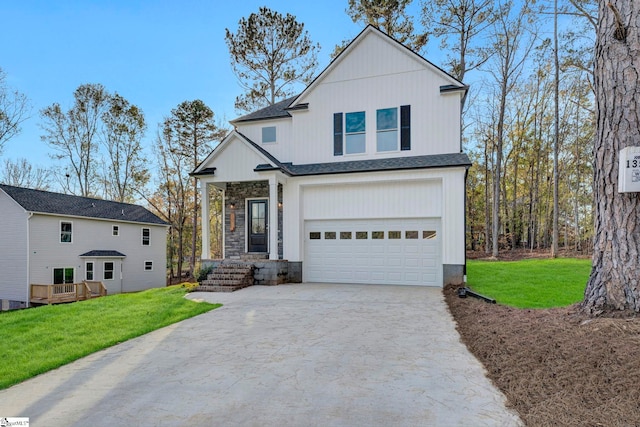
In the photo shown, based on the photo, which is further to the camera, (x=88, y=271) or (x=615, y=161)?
(x=88, y=271)

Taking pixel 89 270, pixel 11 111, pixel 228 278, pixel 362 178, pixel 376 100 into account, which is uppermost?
pixel 11 111

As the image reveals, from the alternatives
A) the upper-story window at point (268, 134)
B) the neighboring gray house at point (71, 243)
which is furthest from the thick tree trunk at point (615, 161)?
the neighboring gray house at point (71, 243)

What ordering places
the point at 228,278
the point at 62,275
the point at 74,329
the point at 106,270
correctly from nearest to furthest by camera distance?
the point at 74,329 → the point at 228,278 → the point at 62,275 → the point at 106,270


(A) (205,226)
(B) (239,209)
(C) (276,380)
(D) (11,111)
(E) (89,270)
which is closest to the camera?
(C) (276,380)

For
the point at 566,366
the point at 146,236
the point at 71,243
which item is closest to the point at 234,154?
the point at 566,366

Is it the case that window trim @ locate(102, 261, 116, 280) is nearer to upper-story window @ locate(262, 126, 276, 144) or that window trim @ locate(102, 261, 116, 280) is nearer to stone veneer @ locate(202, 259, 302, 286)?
stone veneer @ locate(202, 259, 302, 286)

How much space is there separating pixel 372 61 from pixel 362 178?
13.7 ft

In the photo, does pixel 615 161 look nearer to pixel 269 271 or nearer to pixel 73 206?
Result: pixel 269 271

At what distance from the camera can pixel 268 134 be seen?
1316cm

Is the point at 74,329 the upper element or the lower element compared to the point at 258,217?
lower

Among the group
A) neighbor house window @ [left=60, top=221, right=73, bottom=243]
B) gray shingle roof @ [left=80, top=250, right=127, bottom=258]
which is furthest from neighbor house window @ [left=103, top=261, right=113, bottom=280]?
neighbor house window @ [left=60, top=221, right=73, bottom=243]

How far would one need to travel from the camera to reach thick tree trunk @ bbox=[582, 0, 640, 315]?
13.3 feet

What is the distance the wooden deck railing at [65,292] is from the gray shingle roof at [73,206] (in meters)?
3.91

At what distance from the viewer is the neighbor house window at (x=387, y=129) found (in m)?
11.4
